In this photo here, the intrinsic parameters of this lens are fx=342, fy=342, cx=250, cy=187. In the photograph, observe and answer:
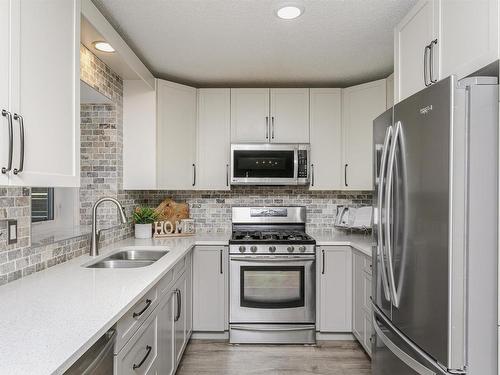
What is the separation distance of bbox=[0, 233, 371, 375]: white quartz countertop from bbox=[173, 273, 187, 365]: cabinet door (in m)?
0.41

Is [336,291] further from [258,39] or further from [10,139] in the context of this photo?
[10,139]

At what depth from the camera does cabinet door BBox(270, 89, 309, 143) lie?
331cm

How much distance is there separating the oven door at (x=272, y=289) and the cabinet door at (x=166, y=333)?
820mm

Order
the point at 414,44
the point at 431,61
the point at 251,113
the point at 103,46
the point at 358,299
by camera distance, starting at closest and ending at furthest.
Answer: the point at 431,61
the point at 414,44
the point at 103,46
the point at 358,299
the point at 251,113

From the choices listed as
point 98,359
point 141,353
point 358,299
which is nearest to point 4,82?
point 98,359

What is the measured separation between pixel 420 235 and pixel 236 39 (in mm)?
1782

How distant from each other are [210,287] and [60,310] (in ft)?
6.20

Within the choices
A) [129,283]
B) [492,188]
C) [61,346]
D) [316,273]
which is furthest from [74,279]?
[316,273]

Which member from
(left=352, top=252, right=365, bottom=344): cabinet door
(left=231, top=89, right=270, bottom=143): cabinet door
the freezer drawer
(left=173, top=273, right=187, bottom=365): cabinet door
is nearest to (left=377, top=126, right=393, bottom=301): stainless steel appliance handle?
the freezer drawer

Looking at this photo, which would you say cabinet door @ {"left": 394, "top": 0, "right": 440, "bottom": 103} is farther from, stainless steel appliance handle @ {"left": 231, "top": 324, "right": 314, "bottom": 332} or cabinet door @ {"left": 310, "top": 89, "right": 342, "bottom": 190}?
stainless steel appliance handle @ {"left": 231, "top": 324, "right": 314, "bottom": 332}

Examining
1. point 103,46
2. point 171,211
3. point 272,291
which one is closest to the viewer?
point 103,46

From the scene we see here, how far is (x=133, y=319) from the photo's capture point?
146 cm

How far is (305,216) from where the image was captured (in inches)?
142

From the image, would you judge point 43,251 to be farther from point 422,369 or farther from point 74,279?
point 422,369
